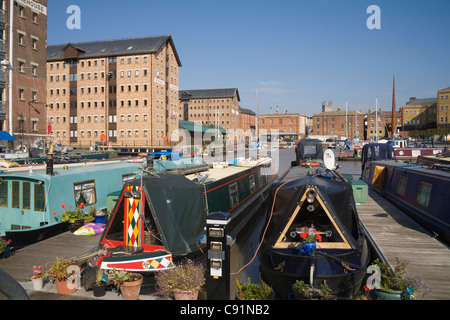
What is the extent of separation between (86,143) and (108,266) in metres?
56.4

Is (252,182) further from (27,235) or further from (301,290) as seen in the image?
(301,290)

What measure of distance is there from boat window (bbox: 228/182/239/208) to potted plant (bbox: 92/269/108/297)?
715 centimetres

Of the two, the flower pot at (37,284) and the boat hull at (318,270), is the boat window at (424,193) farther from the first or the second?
the flower pot at (37,284)

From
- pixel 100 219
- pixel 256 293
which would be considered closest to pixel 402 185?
pixel 256 293

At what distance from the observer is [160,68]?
188 ft

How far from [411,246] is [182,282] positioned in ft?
21.7

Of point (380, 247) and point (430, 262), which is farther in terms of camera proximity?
point (380, 247)

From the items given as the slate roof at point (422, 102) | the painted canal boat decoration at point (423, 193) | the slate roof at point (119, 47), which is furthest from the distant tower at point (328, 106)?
the painted canal boat decoration at point (423, 193)

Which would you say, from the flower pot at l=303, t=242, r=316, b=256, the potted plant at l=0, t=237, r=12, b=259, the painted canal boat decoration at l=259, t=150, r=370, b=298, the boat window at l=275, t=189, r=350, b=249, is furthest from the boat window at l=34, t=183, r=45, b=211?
the flower pot at l=303, t=242, r=316, b=256

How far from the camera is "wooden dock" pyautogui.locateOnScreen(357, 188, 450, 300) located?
25.4ft

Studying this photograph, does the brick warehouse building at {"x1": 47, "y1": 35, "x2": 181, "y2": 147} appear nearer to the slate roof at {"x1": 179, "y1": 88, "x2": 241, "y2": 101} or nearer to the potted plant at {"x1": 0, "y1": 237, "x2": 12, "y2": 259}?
the slate roof at {"x1": 179, "y1": 88, "x2": 241, "y2": 101}

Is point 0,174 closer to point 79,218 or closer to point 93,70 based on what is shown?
point 79,218

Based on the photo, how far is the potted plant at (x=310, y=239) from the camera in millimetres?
7782

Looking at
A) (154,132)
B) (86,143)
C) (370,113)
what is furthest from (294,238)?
(370,113)
